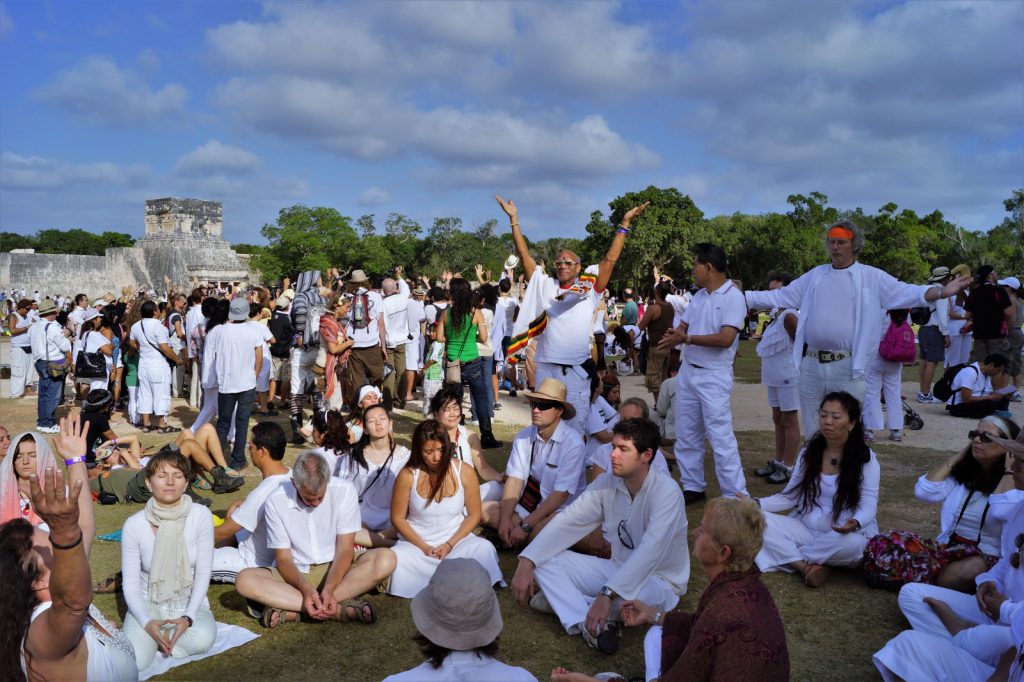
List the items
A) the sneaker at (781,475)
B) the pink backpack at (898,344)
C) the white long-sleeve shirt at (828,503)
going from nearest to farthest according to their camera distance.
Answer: the white long-sleeve shirt at (828,503)
the sneaker at (781,475)
the pink backpack at (898,344)

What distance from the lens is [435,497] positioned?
4965 mm

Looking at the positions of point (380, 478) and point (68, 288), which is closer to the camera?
point (380, 478)

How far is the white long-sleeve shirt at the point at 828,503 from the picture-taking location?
16.1 ft

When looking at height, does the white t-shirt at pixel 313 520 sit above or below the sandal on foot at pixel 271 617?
above

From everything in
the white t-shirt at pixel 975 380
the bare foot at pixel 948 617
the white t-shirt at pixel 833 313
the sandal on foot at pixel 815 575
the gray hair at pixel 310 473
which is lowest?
the sandal on foot at pixel 815 575

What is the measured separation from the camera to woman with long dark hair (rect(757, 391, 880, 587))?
16.0ft

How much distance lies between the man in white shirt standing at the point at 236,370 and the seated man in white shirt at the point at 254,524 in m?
2.96

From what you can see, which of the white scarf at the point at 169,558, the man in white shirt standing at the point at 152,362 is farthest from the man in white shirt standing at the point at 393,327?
the white scarf at the point at 169,558

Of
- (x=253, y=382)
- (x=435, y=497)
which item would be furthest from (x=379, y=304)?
(x=435, y=497)

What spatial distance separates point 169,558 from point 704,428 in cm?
405

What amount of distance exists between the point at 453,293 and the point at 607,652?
5562mm

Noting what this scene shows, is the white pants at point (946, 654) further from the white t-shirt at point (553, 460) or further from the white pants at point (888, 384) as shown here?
the white pants at point (888, 384)

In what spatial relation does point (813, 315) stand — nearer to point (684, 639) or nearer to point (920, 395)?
point (684, 639)

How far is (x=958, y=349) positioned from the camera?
40.0 feet
